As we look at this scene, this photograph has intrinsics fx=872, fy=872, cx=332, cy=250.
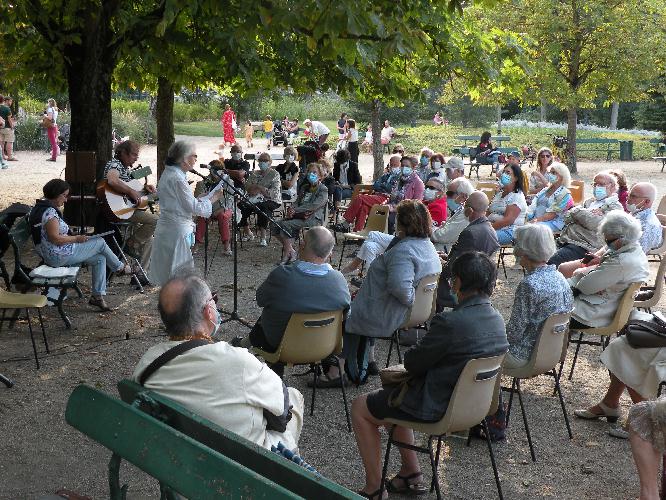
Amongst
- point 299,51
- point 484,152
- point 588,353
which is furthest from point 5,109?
point 588,353

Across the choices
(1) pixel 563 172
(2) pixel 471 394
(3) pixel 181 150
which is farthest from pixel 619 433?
(1) pixel 563 172

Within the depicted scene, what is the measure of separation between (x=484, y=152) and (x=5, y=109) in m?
14.1

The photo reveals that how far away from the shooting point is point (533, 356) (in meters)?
5.67

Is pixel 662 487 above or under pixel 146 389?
under

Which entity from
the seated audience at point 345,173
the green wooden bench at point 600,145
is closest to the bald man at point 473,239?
the seated audience at point 345,173

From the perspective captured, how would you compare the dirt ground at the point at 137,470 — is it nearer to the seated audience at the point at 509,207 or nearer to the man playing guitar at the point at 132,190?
the man playing guitar at the point at 132,190

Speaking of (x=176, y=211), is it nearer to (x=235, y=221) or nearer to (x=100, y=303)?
(x=235, y=221)

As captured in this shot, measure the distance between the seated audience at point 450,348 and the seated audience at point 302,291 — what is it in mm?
1090

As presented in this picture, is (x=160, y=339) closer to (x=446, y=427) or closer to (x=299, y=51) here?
(x=446, y=427)

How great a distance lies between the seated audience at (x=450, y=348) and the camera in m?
4.61

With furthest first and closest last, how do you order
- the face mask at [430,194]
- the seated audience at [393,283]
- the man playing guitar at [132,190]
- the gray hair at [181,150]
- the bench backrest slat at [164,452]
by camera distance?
1. the face mask at [430,194]
2. the man playing guitar at [132,190]
3. the gray hair at [181,150]
4. the seated audience at [393,283]
5. the bench backrest slat at [164,452]

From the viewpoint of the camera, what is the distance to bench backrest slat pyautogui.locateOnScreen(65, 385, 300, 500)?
2.69 metres

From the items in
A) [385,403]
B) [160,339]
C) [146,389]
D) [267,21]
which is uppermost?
[267,21]

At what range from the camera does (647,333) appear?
5.68 metres
